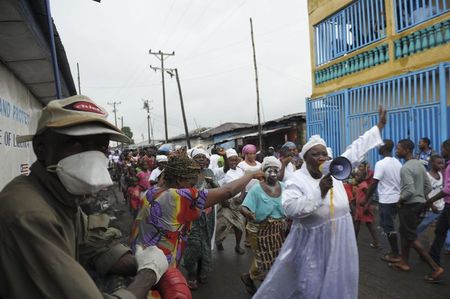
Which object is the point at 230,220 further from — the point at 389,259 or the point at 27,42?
the point at 27,42

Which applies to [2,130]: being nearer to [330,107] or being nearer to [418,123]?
[418,123]

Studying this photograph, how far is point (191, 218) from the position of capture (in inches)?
108

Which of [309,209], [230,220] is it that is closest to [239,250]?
[230,220]

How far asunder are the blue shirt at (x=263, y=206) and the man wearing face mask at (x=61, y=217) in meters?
2.81

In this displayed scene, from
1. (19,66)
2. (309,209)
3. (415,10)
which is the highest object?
(415,10)

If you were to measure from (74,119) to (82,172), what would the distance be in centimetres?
19

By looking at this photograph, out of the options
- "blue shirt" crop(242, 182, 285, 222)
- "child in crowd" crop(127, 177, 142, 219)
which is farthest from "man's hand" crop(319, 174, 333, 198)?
"child in crowd" crop(127, 177, 142, 219)

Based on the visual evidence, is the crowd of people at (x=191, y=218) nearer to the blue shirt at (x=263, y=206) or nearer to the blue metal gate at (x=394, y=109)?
the blue shirt at (x=263, y=206)

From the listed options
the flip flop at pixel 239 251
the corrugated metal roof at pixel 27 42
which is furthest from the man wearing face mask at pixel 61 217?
the flip flop at pixel 239 251

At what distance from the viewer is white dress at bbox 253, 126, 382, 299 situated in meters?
3.14

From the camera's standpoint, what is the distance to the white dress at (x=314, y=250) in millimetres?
3141

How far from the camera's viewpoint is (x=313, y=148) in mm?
3553

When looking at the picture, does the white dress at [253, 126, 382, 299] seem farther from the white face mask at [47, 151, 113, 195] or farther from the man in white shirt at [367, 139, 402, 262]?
the man in white shirt at [367, 139, 402, 262]

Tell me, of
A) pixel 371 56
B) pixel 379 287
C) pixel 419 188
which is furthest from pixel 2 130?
pixel 371 56
